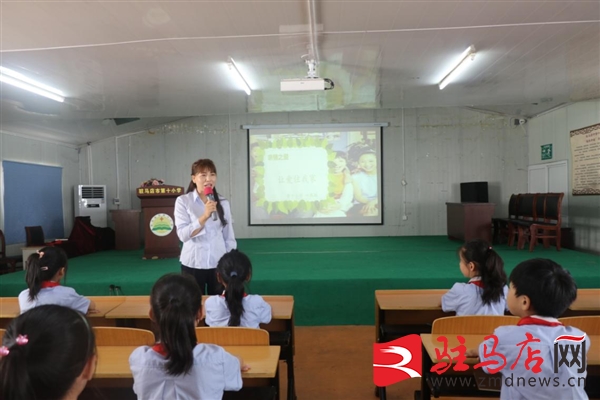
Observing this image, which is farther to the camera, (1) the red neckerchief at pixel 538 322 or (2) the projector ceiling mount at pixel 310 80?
(2) the projector ceiling mount at pixel 310 80

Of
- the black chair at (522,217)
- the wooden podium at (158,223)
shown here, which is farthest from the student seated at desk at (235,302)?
the black chair at (522,217)

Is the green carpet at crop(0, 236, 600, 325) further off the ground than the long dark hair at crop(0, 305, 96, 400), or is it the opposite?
the long dark hair at crop(0, 305, 96, 400)

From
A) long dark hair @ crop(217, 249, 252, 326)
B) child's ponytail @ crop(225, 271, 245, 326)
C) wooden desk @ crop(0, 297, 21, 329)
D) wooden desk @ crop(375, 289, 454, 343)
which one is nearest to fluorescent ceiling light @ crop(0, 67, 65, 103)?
wooden desk @ crop(0, 297, 21, 329)

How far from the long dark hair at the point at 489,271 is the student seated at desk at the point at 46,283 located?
2.04m

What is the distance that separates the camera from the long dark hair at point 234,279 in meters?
1.87

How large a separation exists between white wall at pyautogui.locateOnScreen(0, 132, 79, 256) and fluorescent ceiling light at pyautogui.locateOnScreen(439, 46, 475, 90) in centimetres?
656

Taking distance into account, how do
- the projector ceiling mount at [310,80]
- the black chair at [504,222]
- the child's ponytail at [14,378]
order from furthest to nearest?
the black chair at [504,222] → the projector ceiling mount at [310,80] → the child's ponytail at [14,378]

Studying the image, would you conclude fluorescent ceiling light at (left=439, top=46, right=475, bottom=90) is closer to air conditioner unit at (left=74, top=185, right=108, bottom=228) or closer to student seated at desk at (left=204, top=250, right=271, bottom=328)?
student seated at desk at (left=204, top=250, right=271, bottom=328)

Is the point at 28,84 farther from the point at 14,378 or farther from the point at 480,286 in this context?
the point at 480,286

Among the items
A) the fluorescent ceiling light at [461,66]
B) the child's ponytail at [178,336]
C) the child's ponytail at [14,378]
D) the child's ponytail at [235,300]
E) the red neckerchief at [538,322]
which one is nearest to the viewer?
the child's ponytail at [14,378]

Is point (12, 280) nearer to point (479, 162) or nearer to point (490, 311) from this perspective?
point (490, 311)

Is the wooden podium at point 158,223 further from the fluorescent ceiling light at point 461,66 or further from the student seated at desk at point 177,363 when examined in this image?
the student seated at desk at point 177,363

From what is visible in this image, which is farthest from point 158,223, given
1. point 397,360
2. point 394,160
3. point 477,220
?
point 477,220

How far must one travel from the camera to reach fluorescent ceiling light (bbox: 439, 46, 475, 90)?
12.4ft
